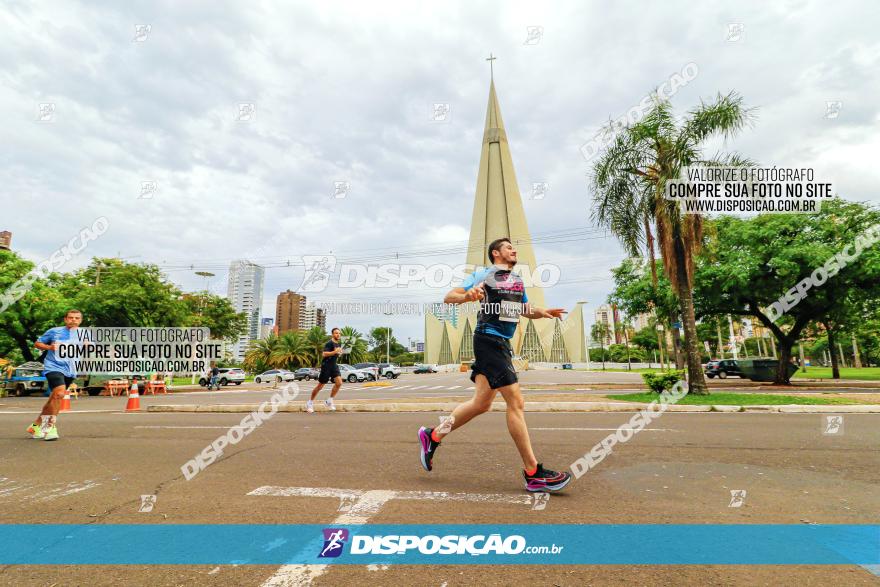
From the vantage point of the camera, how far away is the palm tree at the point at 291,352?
2133 inches

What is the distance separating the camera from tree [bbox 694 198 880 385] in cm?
1650

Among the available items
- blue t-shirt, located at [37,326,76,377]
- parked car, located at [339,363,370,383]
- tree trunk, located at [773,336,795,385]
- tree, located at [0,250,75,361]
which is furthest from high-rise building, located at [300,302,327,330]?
blue t-shirt, located at [37,326,76,377]

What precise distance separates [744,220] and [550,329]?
74.3 m

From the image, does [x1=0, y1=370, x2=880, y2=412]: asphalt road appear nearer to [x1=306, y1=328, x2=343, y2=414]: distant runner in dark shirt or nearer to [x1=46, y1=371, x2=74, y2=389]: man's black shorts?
[x1=306, y1=328, x2=343, y2=414]: distant runner in dark shirt

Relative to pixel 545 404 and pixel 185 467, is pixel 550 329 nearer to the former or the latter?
pixel 545 404

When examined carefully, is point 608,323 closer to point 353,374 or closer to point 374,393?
Result: point 353,374

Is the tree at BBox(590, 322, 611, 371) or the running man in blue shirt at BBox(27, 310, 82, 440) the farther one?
the tree at BBox(590, 322, 611, 371)

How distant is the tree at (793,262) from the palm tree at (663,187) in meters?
4.16

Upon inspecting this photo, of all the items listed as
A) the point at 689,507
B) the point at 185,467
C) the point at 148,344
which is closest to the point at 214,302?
the point at 148,344

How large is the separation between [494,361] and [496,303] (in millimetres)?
489

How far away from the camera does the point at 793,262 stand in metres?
16.5

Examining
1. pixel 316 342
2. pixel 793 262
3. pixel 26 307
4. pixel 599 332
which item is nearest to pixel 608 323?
pixel 599 332

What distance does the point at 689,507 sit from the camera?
9.80 ft

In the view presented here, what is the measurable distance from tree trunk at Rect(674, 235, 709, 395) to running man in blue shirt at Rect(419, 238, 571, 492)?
36.2 feet
